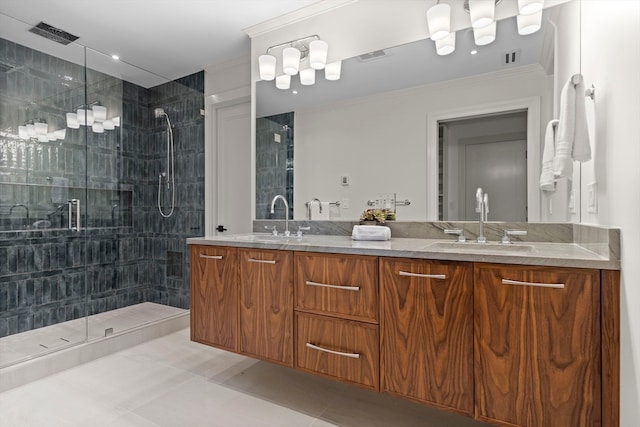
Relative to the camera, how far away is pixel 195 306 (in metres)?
2.12

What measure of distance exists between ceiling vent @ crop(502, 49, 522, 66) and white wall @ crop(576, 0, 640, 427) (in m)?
0.48

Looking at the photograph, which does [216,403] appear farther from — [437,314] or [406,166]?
[406,166]

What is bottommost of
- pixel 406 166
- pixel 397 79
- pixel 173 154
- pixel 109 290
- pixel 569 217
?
pixel 109 290

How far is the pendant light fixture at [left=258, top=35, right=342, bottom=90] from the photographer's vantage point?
7.82 ft

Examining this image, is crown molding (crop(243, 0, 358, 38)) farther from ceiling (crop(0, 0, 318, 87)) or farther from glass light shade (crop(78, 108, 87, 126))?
glass light shade (crop(78, 108, 87, 126))

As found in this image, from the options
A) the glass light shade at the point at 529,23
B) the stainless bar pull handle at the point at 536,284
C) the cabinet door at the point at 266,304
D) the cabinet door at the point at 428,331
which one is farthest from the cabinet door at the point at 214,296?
the glass light shade at the point at 529,23

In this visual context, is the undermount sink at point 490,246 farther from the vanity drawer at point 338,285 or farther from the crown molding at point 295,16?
the crown molding at point 295,16

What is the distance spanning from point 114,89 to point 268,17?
5.27 feet

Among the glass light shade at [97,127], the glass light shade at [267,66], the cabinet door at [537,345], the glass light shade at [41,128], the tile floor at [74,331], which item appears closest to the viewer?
the cabinet door at [537,345]

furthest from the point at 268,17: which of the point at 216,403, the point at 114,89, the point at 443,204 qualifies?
the point at 216,403

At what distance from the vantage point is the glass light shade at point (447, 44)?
1973 millimetres

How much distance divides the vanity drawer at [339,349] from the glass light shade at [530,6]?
1.78 m

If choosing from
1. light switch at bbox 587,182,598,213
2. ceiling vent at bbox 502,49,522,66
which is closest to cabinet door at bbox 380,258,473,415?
light switch at bbox 587,182,598,213

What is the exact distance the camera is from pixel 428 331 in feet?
4.53
